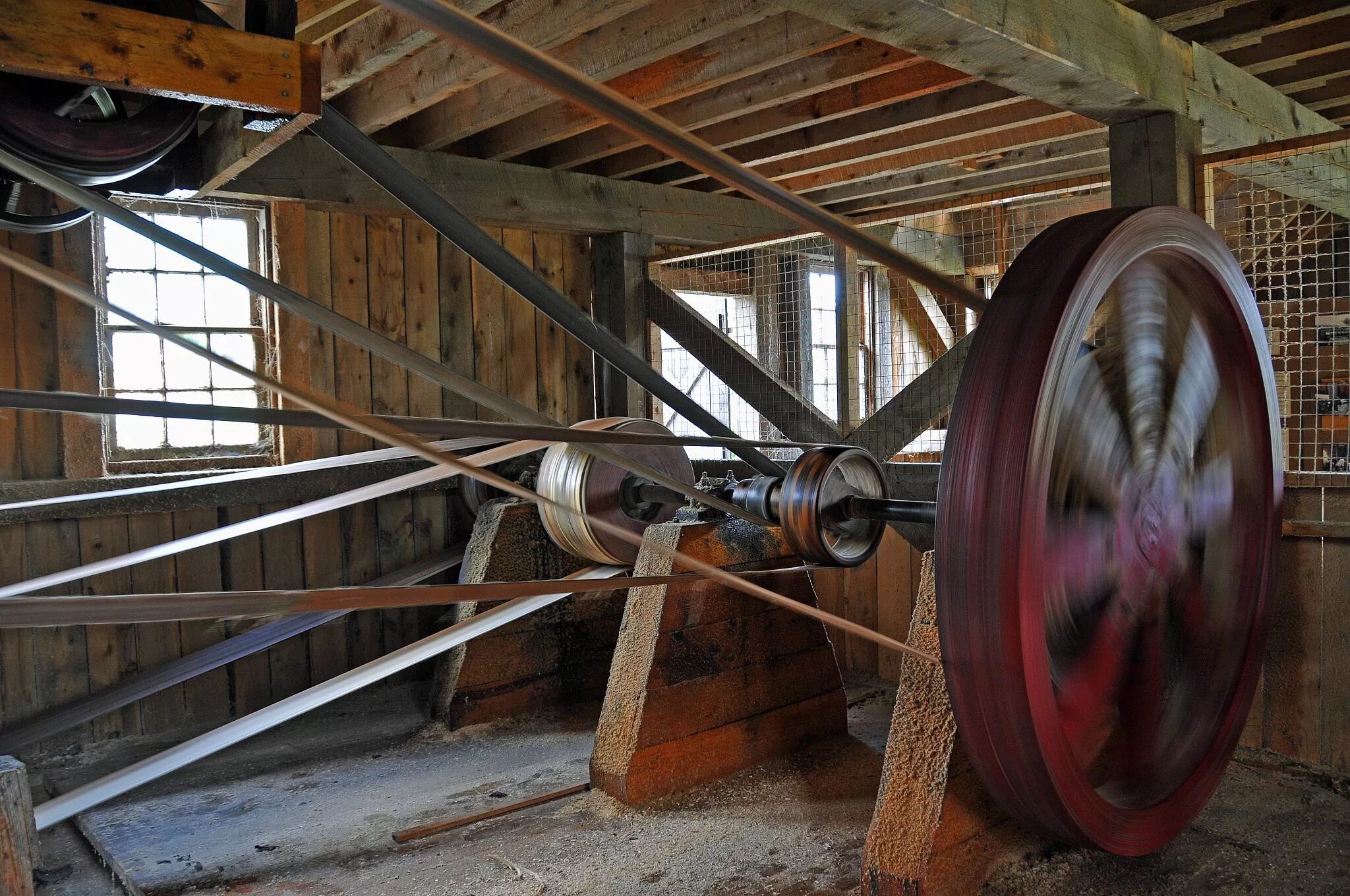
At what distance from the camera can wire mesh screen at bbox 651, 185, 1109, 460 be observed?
15.4 feet

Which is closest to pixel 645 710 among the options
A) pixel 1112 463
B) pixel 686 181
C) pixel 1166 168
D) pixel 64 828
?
pixel 1112 463

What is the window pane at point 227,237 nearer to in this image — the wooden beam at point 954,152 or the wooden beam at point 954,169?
the wooden beam at point 954,152

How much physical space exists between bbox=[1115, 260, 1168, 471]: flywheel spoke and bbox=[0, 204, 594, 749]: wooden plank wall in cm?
294

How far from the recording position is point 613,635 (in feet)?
13.1

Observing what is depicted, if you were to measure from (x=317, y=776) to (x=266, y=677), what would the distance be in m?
0.98

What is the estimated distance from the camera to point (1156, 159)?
3043 mm

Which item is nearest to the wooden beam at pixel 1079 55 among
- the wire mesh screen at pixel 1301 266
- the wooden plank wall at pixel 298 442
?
the wire mesh screen at pixel 1301 266

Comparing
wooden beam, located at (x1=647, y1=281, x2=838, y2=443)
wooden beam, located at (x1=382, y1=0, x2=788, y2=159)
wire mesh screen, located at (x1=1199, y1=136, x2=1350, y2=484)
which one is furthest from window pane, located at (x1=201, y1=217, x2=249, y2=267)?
wire mesh screen, located at (x1=1199, y1=136, x2=1350, y2=484)

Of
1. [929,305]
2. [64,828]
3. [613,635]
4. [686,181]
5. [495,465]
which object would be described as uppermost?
[686,181]

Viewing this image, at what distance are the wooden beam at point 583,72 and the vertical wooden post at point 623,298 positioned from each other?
2.50 feet

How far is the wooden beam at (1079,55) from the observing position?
2.17 metres

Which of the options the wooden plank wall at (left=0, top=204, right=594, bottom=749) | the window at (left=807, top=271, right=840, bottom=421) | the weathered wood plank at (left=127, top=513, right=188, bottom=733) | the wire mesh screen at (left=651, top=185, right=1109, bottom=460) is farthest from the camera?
the window at (left=807, top=271, right=840, bottom=421)

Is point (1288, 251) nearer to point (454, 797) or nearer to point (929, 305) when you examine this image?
point (929, 305)

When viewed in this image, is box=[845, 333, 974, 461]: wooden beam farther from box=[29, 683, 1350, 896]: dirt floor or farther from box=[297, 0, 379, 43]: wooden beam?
box=[297, 0, 379, 43]: wooden beam
